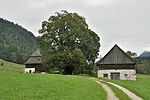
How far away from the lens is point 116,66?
235 ft

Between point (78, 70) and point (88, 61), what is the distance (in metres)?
4.23

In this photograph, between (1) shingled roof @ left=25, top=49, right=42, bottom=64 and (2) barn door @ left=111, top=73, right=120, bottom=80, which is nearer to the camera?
(2) barn door @ left=111, top=73, right=120, bottom=80

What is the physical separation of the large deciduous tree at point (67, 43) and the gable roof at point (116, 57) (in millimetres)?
4866

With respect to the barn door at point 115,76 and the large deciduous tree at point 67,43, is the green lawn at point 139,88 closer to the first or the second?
the large deciduous tree at point 67,43

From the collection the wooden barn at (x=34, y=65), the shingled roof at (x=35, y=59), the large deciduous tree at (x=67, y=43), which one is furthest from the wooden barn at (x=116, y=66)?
the shingled roof at (x=35, y=59)

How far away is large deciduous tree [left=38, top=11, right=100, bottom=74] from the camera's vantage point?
62.8 m

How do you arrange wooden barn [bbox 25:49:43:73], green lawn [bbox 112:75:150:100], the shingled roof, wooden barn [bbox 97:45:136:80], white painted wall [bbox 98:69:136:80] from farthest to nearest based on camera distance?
1. the shingled roof
2. wooden barn [bbox 25:49:43:73]
3. wooden barn [bbox 97:45:136:80]
4. white painted wall [bbox 98:69:136:80]
5. green lawn [bbox 112:75:150:100]

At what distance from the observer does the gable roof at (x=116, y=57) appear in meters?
71.4

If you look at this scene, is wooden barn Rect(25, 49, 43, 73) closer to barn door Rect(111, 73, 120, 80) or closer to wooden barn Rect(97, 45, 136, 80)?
wooden barn Rect(97, 45, 136, 80)

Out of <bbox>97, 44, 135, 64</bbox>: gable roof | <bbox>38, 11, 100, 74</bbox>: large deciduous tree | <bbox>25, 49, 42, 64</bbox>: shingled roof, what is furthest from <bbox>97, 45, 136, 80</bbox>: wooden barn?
<bbox>25, 49, 42, 64</bbox>: shingled roof

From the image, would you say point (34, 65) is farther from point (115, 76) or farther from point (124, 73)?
point (124, 73)

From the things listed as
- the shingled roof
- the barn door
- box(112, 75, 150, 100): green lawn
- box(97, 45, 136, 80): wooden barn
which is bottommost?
box(112, 75, 150, 100): green lawn

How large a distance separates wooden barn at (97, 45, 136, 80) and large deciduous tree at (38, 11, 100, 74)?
4.76 metres

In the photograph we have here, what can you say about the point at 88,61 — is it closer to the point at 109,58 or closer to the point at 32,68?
the point at 109,58
